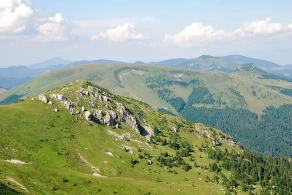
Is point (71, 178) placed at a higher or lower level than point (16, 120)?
lower

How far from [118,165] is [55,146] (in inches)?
1173

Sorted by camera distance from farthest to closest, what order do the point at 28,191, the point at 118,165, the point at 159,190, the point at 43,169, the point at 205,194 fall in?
the point at 118,165, the point at 205,194, the point at 159,190, the point at 43,169, the point at 28,191

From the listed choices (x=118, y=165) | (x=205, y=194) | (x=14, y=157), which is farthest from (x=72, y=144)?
(x=205, y=194)

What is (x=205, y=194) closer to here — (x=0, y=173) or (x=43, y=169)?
(x=43, y=169)

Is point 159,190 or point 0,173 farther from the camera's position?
point 159,190

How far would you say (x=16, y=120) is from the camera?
652ft

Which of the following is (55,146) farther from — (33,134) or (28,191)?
(28,191)

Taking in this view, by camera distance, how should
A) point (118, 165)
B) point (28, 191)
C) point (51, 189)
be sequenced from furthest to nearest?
1. point (118, 165)
2. point (51, 189)
3. point (28, 191)

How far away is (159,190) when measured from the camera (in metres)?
166

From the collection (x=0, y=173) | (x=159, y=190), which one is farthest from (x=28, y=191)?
(x=159, y=190)

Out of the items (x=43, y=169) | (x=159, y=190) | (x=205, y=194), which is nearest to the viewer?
(x=43, y=169)

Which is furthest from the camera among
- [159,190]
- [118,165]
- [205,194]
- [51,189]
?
[118,165]

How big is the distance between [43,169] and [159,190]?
4475 centimetres

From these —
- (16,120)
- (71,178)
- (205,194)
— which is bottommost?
(205,194)
